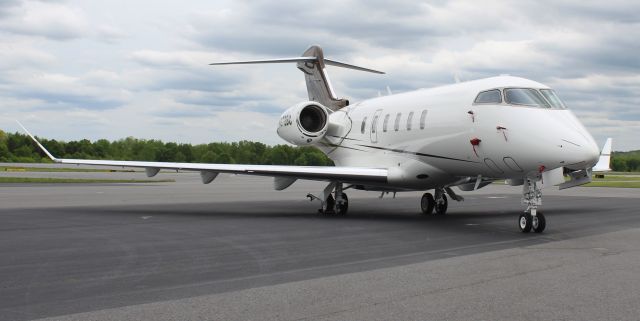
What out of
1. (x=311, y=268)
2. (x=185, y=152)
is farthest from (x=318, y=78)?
(x=185, y=152)

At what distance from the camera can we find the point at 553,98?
12938mm

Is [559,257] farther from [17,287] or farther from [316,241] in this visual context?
[17,287]

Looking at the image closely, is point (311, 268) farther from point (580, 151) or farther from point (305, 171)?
point (305, 171)

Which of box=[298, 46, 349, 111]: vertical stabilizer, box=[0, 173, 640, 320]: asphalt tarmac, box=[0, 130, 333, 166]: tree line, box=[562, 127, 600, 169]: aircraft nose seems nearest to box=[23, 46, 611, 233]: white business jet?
box=[562, 127, 600, 169]: aircraft nose

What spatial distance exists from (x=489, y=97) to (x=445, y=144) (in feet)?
5.11

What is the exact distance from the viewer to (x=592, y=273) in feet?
25.7

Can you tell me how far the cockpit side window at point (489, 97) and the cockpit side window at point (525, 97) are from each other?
0.16 metres

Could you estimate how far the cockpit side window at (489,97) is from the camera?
1312cm

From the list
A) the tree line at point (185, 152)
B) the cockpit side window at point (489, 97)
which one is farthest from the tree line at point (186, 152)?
the cockpit side window at point (489, 97)

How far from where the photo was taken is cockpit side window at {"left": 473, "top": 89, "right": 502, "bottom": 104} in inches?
517

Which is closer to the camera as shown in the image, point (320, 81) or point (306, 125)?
point (306, 125)

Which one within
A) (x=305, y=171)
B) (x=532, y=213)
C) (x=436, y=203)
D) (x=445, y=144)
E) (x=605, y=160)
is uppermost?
(x=445, y=144)

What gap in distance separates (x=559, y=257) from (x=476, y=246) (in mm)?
1611

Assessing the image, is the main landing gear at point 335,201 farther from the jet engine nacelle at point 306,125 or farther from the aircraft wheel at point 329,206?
the jet engine nacelle at point 306,125
